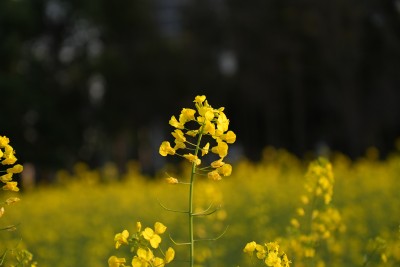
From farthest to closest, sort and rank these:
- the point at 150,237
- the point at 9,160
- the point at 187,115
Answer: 1. the point at 9,160
2. the point at 187,115
3. the point at 150,237

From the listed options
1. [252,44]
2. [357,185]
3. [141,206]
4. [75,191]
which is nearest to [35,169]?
[252,44]

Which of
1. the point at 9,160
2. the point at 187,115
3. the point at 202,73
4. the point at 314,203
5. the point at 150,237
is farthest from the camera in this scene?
the point at 202,73

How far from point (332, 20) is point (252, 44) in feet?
14.8

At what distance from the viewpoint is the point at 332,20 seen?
76.1ft

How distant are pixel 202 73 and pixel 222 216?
24.6 m

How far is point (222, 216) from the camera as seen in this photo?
222 inches

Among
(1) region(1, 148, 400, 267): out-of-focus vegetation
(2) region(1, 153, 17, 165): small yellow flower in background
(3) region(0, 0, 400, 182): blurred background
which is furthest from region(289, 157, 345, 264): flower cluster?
(3) region(0, 0, 400, 182): blurred background

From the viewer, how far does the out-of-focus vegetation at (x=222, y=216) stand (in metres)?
6.11

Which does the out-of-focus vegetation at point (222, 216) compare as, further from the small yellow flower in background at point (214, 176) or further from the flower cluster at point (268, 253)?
the small yellow flower in background at point (214, 176)

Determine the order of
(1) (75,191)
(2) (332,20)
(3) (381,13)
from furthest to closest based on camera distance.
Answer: (2) (332,20) < (3) (381,13) < (1) (75,191)

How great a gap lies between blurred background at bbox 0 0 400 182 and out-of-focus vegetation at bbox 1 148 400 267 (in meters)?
7.81

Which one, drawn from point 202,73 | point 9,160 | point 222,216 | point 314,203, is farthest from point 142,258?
point 202,73

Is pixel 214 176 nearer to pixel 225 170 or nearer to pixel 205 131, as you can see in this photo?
pixel 225 170

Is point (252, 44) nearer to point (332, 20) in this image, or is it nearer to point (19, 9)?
point (332, 20)
